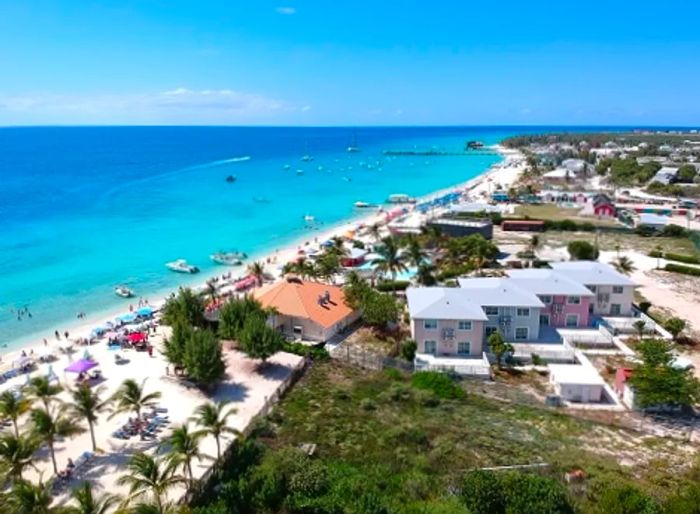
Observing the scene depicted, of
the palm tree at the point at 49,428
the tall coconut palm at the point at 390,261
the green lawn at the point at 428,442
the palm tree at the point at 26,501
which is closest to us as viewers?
the palm tree at the point at 26,501

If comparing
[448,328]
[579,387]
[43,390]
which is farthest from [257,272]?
[579,387]

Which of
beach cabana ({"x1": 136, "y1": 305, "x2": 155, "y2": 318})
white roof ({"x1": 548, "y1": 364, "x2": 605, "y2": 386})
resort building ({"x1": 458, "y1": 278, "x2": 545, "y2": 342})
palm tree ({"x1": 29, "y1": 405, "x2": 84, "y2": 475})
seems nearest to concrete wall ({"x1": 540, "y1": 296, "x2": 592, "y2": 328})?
resort building ({"x1": 458, "y1": 278, "x2": 545, "y2": 342})

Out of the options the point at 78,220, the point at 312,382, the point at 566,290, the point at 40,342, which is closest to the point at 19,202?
the point at 78,220

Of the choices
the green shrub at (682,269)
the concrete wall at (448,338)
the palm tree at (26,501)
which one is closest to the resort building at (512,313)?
the concrete wall at (448,338)

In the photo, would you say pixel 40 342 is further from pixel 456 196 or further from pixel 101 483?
pixel 456 196

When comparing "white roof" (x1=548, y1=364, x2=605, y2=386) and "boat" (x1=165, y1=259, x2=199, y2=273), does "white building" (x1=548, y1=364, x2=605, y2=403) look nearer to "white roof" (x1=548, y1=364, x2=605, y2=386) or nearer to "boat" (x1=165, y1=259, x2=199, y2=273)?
"white roof" (x1=548, y1=364, x2=605, y2=386)

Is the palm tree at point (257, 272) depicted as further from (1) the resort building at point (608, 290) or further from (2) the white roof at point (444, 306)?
(1) the resort building at point (608, 290)

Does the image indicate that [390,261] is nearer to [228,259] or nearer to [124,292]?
[228,259]
